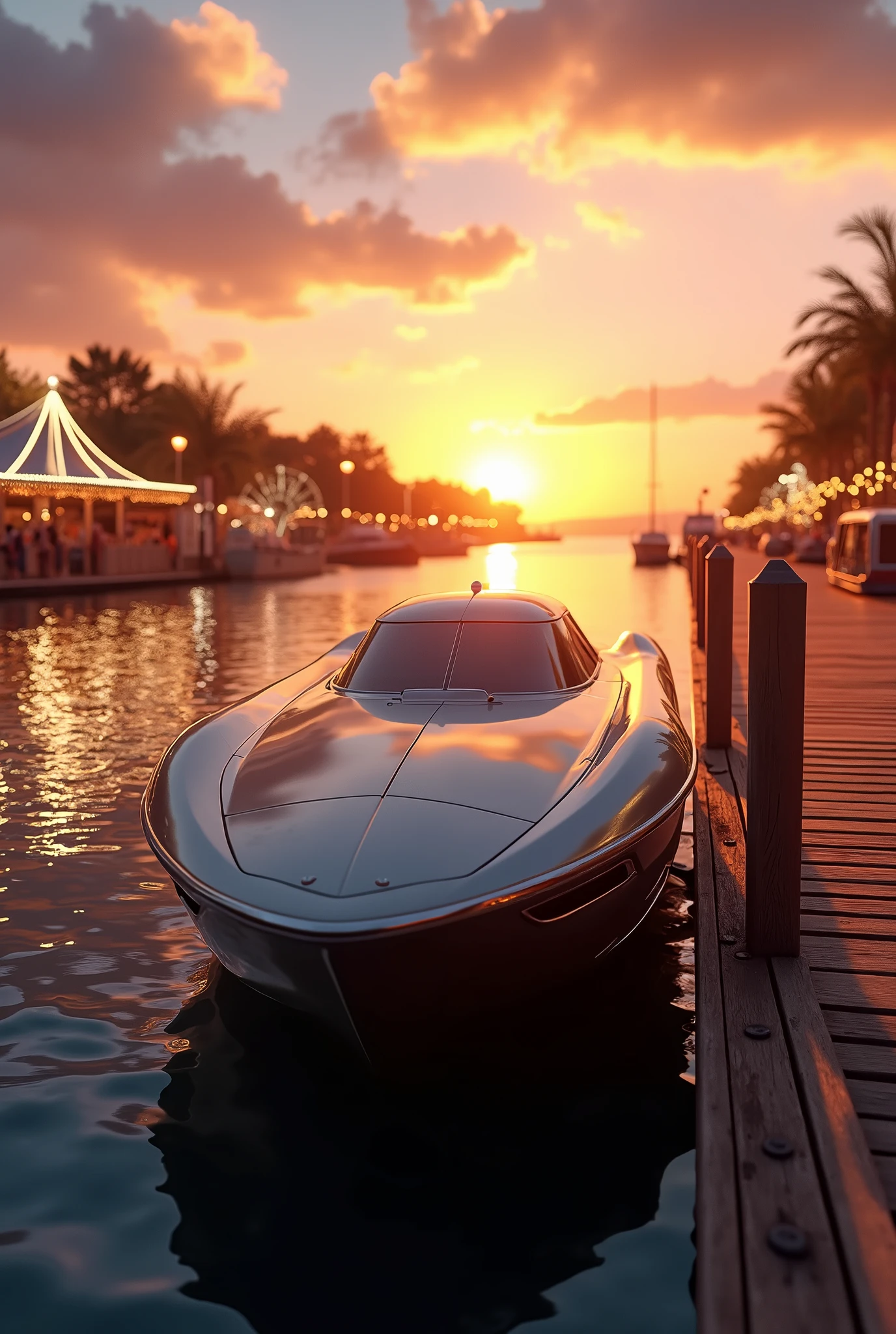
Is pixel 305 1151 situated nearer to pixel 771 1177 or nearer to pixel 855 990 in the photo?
pixel 771 1177

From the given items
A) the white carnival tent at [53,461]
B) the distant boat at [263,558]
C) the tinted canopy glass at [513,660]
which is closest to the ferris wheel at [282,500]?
the distant boat at [263,558]

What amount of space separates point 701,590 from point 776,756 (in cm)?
1303

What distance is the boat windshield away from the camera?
5418mm

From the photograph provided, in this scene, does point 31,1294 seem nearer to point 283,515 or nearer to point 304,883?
point 304,883

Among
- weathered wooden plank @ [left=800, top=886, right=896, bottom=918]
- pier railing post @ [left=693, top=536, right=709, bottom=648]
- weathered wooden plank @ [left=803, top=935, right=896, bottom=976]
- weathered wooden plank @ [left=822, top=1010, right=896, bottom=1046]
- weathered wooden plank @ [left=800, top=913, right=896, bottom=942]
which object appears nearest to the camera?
weathered wooden plank @ [left=822, top=1010, right=896, bottom=1046]

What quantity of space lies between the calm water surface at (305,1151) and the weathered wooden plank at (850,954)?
0.63 metres

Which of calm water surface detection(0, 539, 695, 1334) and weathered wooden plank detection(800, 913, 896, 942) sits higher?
weathered wooden plank detection(800, 913, 896, 942)

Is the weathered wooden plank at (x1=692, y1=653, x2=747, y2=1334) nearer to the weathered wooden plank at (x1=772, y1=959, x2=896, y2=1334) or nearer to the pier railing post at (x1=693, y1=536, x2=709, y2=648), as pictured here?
the weathered wooden plank at (x1=772, y1=959, x2=896, y2=1334)

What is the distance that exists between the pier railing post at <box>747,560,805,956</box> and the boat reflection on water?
2.31ft

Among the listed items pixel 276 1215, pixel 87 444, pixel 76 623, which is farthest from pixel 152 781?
pixel 87 444

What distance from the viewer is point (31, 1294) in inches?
115

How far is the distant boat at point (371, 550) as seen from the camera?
72.4m

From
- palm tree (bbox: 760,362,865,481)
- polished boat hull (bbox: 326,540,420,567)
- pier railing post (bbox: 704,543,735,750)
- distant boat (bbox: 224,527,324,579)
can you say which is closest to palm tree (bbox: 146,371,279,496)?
distant boat (bbox: 224,527,324,579)

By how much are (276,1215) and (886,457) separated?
4435cm
